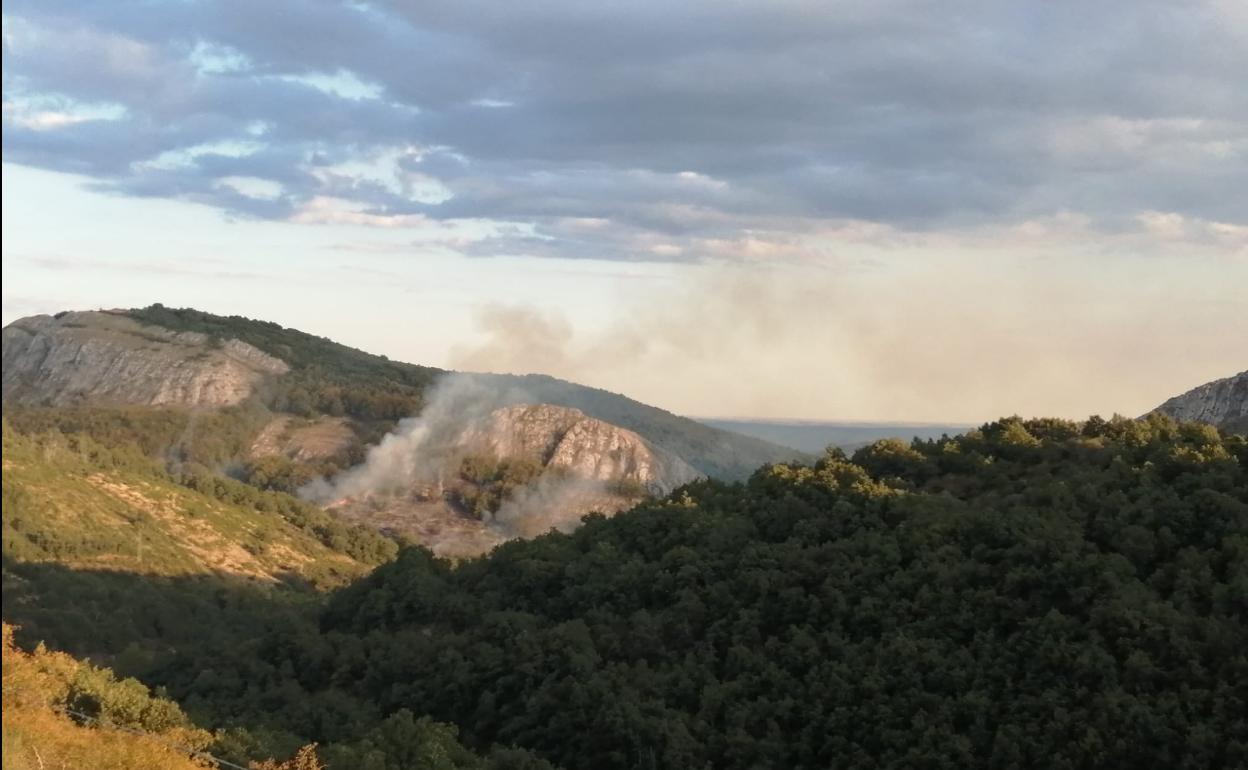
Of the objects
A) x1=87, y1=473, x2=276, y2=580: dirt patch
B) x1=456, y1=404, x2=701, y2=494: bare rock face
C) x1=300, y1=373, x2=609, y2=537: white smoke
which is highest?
x1=456, y1=404, x2=701, y2=494: bare rock face

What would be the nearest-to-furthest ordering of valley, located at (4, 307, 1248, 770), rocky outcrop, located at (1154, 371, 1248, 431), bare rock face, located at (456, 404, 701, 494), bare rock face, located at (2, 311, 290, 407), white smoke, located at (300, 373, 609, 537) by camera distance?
bare rock face, located at (2, 311, 290, 407) → valley, located at (4, 307, 1248, 770) → rocky outcrop, located at (1154, 371, 1248, 431) → white smoke, located at (300, 373, 609, 537) → bare rock face, located at (456, 404, 701, 494)

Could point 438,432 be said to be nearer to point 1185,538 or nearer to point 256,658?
point 256,658

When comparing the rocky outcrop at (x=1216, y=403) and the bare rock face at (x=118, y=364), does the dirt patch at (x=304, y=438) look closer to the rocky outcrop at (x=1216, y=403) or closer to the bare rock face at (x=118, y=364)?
the bare rock face at (x=118, y=364)

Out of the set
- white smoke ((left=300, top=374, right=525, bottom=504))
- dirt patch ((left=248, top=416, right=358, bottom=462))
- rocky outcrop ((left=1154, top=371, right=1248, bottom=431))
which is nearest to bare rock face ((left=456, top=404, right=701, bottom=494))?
white smoke ((left=300, top=374, right=525, bottom=504))

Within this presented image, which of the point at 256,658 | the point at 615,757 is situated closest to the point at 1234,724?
the point at 615,757

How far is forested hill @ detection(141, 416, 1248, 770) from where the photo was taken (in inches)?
1323

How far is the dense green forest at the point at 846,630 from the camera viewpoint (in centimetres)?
3356

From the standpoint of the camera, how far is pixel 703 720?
1459 inches

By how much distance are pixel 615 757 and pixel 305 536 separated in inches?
3736

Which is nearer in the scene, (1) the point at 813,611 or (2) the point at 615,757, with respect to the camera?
(2) the point at 615,757

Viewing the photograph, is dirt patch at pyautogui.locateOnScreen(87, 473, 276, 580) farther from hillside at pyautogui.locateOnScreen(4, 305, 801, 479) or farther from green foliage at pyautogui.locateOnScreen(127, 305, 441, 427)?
green foliage at pyautogui.locateOnScreen(127, 305, 441, 427)

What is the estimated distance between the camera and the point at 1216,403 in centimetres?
7369

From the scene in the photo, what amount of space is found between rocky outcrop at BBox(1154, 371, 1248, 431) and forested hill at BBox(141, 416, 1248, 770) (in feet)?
73.3

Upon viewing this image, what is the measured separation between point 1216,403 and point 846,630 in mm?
45069
